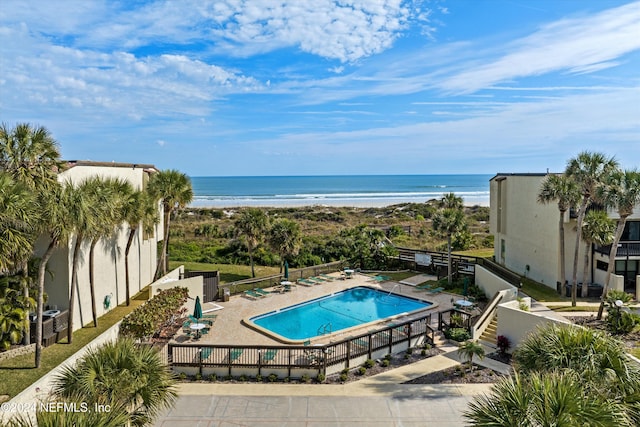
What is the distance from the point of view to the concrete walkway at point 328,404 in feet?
36.6

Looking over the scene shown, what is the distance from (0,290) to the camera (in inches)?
520

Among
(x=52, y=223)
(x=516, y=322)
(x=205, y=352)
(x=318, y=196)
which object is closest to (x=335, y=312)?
(x=205, y=352)

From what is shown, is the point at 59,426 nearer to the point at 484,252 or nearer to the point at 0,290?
the point at 0,290

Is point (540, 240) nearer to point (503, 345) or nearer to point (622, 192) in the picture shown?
point (622, 192)

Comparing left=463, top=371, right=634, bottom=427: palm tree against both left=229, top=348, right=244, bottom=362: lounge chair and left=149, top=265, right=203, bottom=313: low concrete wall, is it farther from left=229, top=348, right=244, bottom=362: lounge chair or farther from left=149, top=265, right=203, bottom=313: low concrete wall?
left=149, top=265, right=203, bottom=313: low concrete wall

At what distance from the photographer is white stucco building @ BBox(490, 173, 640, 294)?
21.2 meters

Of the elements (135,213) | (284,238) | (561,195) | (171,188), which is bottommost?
(284,238)

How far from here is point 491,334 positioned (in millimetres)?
17141

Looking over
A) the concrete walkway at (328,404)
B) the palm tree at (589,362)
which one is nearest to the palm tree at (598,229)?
the concrete walkway at (328,404)

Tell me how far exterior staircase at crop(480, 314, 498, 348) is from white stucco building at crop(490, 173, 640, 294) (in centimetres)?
569

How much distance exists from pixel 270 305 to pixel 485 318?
10.1 metres

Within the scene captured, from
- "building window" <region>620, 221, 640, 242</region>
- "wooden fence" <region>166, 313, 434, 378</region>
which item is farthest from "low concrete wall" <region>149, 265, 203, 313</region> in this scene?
"building window" <region>620, 221, 640, 242</region>

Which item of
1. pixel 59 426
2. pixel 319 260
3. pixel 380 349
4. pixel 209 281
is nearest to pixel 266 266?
pixel 319 260

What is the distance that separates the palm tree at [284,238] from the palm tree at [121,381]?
18264mm
